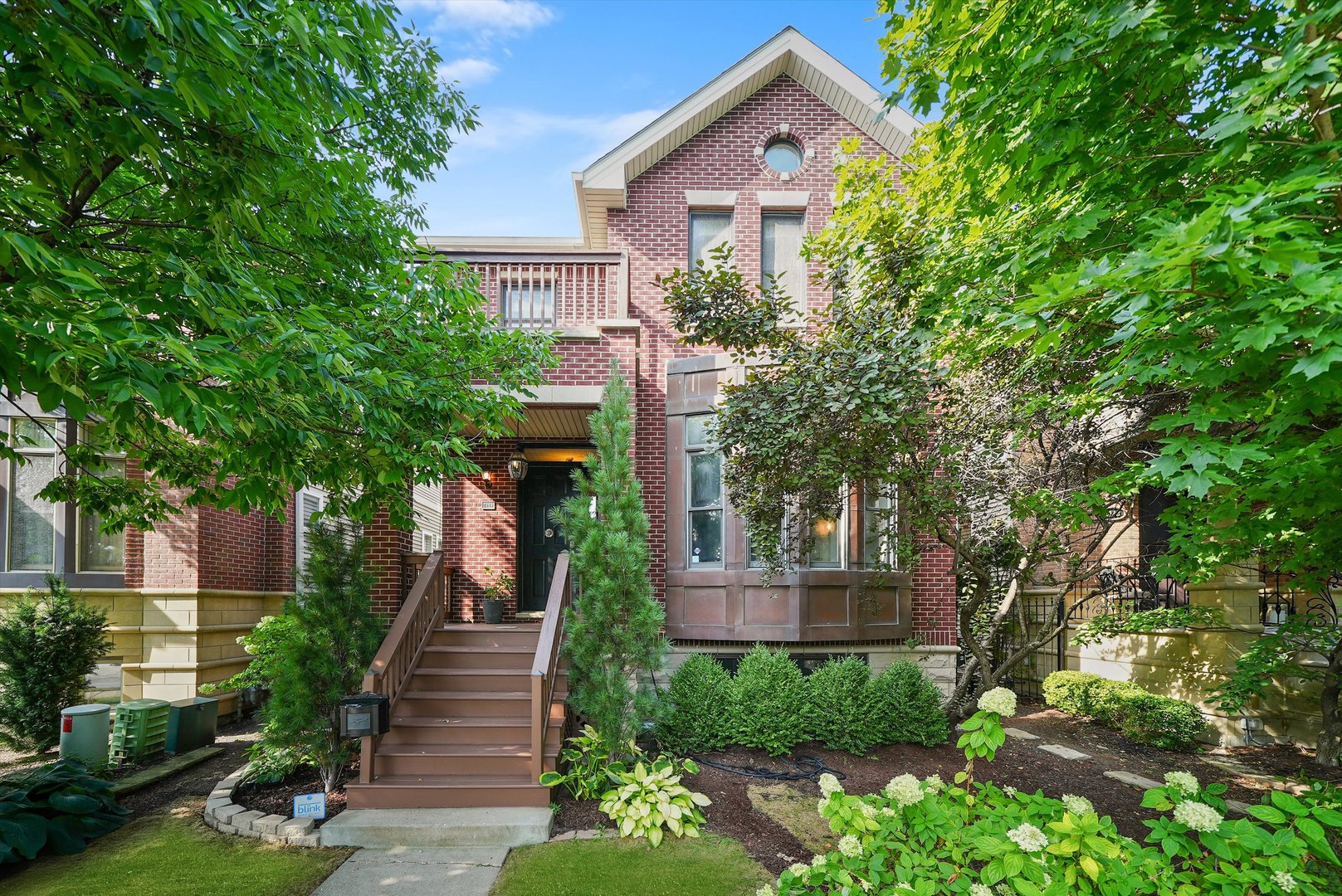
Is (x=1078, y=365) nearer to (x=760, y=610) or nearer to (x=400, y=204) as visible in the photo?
(x=760, y=610)

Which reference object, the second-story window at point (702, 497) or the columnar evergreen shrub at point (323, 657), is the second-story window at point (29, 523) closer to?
the columnar evergreen shrub at point (323, 657)

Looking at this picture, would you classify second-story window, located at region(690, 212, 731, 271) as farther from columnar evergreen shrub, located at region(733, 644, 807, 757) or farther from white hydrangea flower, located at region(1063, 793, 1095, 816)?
white hydrangea flower, located at region(1063, 793, 1095, 816)

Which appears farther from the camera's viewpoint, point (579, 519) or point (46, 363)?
point (579, 519)

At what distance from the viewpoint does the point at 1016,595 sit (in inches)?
367

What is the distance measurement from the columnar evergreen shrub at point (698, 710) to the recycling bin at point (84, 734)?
5.95 m

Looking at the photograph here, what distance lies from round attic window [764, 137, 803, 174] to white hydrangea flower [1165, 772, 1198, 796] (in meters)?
9.51

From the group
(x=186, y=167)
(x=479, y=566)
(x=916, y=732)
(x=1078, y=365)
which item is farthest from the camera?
(x=479, y=566)

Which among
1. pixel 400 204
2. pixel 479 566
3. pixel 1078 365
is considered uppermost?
pixel 400 204

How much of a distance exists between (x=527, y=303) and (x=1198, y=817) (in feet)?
Result: 27.0

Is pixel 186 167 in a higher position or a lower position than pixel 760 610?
higher

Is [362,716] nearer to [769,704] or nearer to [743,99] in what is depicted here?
[769,704]

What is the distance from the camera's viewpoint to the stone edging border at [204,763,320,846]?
18.0 feet

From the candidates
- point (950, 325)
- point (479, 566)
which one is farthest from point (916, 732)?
point (479, 566)

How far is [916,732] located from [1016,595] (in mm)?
2669
